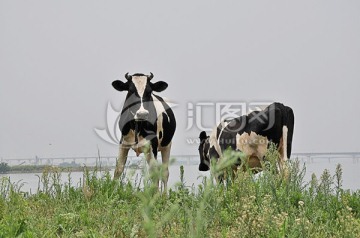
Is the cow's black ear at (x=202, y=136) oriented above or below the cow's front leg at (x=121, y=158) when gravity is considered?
above

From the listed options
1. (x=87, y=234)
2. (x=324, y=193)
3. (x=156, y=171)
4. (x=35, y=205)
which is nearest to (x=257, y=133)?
(x=324, y=193)

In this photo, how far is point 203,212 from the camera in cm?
456

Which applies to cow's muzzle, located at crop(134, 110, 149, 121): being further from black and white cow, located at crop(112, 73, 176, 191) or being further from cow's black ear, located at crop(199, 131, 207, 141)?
cow's black ear, located at crop(199, 131, 207, 141)

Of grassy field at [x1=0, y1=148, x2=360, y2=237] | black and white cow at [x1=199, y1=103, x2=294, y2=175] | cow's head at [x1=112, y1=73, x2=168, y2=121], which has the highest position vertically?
cow's head at [x1=112, y1=73, x2=168, y2=121]

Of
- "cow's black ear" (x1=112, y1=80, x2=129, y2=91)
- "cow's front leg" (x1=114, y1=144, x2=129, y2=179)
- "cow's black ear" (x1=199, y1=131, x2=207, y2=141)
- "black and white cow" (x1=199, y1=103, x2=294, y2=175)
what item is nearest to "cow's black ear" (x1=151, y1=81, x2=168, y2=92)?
"cow's black ear" (x1=112, y1=80, x2=129, y2=91)

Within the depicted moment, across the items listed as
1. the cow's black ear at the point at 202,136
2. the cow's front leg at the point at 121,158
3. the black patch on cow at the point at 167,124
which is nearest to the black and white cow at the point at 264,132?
the black patch on cow at the point at 167,124

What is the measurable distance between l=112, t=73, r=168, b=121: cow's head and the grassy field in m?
2.51

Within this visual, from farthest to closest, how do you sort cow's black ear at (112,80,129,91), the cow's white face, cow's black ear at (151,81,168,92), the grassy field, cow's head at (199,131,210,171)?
cow's head at (199,131,210,171)
cow's black ear at (151,81,168,92)
cow's black ear at (112,80,129,91)
the cow's white face
the grassy field

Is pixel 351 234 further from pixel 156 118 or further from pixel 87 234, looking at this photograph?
pixel 156 118

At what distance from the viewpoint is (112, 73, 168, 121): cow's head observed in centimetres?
1002

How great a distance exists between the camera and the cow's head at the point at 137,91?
32.9 ft

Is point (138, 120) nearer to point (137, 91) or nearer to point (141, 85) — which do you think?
point (137, 91)

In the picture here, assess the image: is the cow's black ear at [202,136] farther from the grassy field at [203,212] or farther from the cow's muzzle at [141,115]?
the grassy field at [203,212]

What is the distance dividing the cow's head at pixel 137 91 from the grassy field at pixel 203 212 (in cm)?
251
